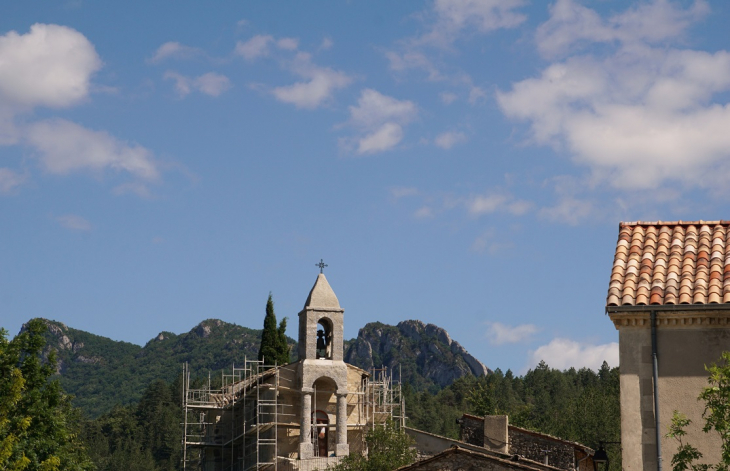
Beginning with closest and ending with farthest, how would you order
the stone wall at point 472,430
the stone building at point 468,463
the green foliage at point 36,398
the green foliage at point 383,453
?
1. the stone building at point 468,463
2. the green foliage at point 36,398
3. the stone wall at point 472,430
4. the green foliage at point 383,453

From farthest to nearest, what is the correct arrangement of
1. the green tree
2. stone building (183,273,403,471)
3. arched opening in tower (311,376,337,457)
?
the green tree
arched opening in tower (311,376,337,457)
stone building (183,273,403,471)

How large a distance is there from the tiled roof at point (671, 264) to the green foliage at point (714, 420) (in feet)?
5.38

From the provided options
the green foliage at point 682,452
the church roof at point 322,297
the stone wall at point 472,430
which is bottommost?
the stone wall at point 472,430

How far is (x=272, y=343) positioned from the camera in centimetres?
6788

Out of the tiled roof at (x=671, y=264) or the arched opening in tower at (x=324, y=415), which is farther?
the arched opening in tower at (x=324, y=415)

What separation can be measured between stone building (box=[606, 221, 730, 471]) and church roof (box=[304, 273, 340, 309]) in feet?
107

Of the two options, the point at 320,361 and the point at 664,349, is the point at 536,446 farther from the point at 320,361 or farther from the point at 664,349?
the point at 664,349

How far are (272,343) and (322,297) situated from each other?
18.5 m

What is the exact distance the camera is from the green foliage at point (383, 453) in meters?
44.4

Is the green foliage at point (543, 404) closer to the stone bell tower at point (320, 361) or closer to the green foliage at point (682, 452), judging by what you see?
the stone bell tower at point (320, 361)

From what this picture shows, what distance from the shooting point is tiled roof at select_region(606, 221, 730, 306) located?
17.6 meters

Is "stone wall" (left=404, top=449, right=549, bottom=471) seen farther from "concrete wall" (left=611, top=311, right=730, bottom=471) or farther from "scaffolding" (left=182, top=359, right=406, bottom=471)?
"scaffolding" (left=182, top=359, right=406, bottom=471)

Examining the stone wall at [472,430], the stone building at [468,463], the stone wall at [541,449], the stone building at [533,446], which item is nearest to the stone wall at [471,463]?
the stone building at [468,463]

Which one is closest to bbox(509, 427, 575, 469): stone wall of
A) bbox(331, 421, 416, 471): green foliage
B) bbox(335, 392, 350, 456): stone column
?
bbox(331, 421, 416, 471): green foliage
